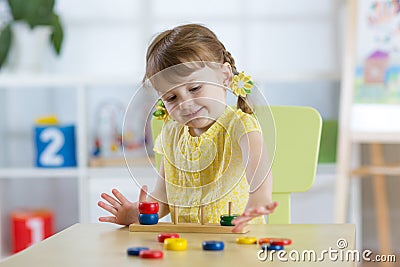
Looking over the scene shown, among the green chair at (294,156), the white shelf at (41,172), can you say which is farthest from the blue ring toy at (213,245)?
the white shelf at (41,172)

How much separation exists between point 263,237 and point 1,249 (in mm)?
2484

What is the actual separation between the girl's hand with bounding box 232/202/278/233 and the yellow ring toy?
0.10m

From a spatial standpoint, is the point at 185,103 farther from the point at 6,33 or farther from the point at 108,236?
the point at 6,33

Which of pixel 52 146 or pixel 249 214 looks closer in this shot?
pixel 249 214

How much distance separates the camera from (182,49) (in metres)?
1.30

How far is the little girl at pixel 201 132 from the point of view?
3.82 ft

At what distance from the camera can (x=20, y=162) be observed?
380cm

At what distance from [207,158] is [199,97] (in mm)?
118

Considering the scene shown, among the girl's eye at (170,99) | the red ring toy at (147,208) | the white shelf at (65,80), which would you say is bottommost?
the red ring toy at (147,208)

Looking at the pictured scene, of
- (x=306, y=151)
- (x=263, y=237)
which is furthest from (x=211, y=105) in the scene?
(x=306, y=151)

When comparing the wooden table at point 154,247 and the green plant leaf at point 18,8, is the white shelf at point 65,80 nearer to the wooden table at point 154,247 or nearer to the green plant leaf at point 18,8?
the green plant leaf at point 18,8

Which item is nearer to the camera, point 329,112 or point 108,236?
point 108,236

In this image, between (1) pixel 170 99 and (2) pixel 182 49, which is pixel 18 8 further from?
(1) pixel 170 99

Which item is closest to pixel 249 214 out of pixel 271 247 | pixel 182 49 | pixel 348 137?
pixel 271 247
